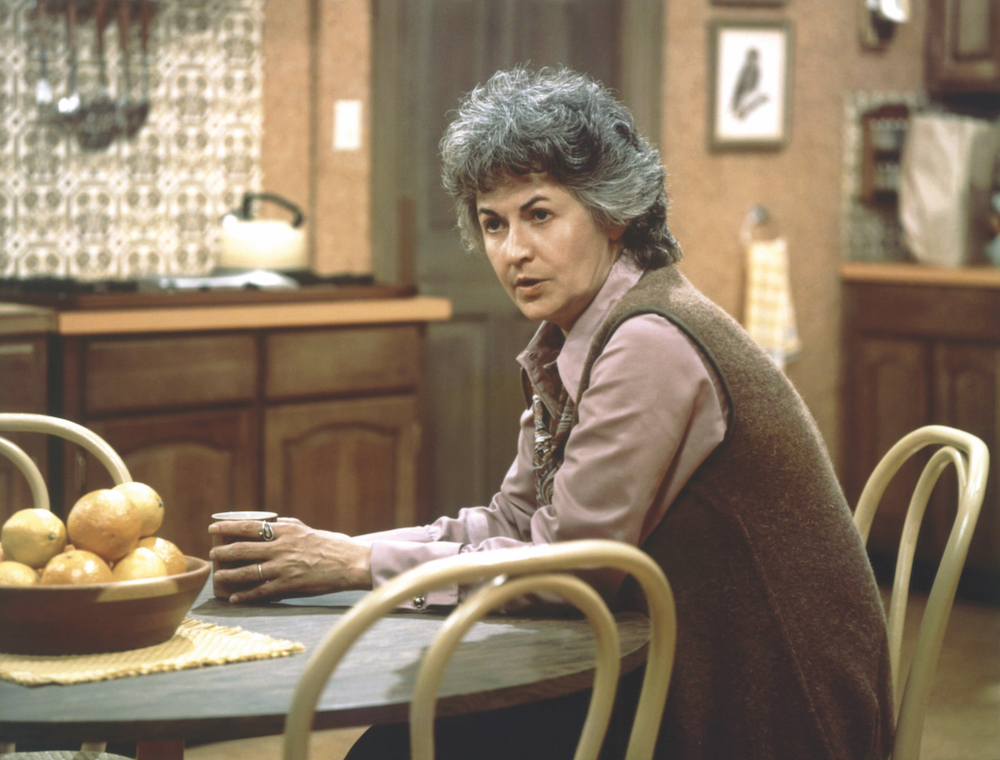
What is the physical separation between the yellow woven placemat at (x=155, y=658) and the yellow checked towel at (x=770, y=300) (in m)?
3.47

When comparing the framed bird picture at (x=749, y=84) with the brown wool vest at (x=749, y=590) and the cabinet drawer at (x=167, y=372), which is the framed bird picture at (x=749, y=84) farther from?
the brown wool vest at (x=749, y=590)

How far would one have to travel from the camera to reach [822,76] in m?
4.74

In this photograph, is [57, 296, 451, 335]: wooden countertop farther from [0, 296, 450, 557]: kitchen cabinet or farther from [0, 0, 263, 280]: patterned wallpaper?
[0, 0, 263, 280]: patterned wallpaper

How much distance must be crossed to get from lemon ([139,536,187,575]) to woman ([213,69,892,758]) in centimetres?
16

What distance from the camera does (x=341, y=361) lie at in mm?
3305

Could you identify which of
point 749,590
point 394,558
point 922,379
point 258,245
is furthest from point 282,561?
point 922,379

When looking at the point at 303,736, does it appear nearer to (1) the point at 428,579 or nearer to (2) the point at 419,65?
(1) the point at 428,579

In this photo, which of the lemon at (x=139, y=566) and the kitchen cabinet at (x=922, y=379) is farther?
the kitchen cabinet at (x=922, y=379)

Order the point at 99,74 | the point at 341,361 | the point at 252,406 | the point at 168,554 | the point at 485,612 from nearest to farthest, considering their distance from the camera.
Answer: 1. the point at 485,612
2. the point at 168,554
3. the point at 252,406
4. the point at 341,361
5. the point at 99,74

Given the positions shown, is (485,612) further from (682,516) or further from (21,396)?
(21,396)

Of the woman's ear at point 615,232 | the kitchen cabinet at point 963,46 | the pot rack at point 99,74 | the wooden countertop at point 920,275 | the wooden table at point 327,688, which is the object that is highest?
the kitchen cabinet at point 963,46

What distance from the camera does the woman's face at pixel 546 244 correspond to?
153 centimetres

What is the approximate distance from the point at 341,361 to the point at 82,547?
2.13 m

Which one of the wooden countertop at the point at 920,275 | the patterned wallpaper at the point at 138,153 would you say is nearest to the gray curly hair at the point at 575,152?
the patterned wallpaper at the point at 138,153
